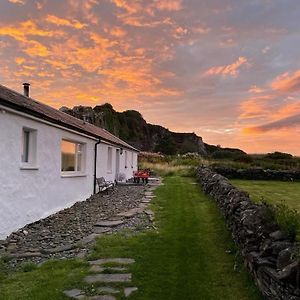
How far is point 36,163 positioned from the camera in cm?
1018

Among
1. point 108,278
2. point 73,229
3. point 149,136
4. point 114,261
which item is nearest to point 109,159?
point 73,229

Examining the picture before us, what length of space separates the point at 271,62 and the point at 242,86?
3821 millimetres

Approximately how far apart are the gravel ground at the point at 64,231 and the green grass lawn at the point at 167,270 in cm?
67

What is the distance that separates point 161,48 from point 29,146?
934cm

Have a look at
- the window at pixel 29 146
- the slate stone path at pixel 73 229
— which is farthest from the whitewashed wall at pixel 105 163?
the window at pixel 29 146

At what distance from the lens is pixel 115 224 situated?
9.82 m

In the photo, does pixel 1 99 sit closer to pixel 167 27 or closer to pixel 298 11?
pixel 167 27

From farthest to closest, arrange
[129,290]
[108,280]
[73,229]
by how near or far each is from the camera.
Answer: [73,229] < [108,280] < [129,290]

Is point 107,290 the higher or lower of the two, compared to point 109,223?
lower

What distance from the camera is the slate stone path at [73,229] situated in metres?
7.29

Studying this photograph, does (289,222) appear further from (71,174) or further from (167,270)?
(71,174)

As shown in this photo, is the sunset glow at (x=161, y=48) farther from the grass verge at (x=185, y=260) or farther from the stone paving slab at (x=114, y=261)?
the stone paving slab at (x=114, y=261)

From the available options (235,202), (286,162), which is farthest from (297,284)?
(286,162)

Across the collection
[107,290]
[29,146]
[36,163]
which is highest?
[29,146]
